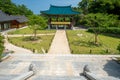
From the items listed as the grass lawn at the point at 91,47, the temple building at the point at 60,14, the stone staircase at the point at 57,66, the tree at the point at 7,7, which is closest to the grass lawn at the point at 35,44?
the grass lawn at the point at 91,47

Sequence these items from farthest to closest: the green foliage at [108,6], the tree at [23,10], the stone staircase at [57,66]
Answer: the tree at [23,10] < the green foliage at [108,6] < the stone staircase at [57,66]

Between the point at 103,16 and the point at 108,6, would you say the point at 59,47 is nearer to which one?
the point at 103,16

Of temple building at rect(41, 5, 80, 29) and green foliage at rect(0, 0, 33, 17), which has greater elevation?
green foliage at rect(0, 0, 33, 17)

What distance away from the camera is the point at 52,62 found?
20.0 meters

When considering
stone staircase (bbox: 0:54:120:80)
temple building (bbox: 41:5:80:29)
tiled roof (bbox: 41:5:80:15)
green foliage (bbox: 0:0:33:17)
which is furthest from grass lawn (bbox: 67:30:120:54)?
green foliage (bbox: 0:0:33:17)

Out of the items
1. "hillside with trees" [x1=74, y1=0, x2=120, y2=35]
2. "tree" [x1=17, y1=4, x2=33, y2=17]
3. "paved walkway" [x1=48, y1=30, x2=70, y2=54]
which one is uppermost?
"tree" [x1=17, y1=4, x2=33, y2=17]

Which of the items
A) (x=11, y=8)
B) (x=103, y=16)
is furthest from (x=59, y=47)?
(x=11, y=8)

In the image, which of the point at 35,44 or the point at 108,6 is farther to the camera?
the point at 108,6

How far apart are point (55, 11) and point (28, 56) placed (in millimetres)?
38571

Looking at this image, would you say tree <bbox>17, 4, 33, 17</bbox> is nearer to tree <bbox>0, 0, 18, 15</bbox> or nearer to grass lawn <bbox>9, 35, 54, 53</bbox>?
tree <bbox>0, 0, 18, 15</bbox>

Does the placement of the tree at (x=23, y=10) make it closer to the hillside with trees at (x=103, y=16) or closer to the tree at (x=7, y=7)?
the tree at (x=7, y=7)

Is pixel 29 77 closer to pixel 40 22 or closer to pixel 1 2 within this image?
pixel 40 22

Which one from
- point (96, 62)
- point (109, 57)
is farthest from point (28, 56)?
point (109, 57)

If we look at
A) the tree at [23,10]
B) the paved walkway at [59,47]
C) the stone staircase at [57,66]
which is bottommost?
the stone staircase at [57,66]
